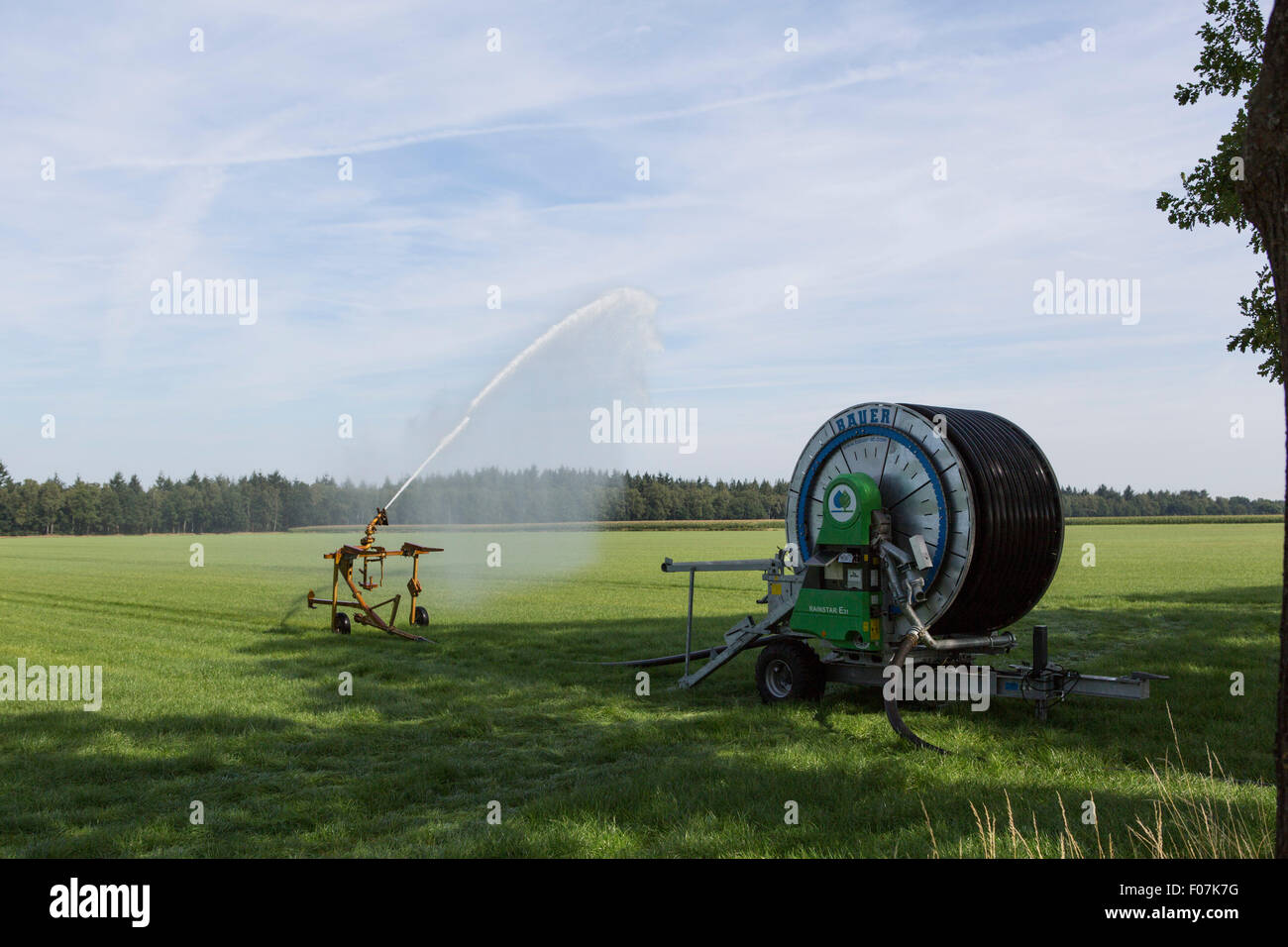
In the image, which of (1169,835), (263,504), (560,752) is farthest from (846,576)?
(263,504)

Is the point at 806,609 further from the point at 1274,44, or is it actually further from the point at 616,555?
the point at 616,555

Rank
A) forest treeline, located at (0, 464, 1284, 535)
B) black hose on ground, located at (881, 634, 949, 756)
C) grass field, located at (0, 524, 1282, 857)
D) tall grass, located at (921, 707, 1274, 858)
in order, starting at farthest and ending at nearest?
forest treeline, located at (0, 464, 1284, 535), black hose on ground, located at (881, 634, 949, 756), grass field, located at (0, 524, 1282, 857), tall grass, located at (921, 707, 1274, 858)

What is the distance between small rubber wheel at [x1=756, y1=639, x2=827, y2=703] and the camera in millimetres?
12383

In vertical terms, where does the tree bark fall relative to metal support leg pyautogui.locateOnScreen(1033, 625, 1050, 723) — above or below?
above

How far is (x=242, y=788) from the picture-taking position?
29.2 feet

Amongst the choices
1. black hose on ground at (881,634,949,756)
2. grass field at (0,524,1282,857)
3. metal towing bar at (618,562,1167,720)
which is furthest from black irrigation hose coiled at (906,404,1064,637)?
grass field at (0,524,1282,857)

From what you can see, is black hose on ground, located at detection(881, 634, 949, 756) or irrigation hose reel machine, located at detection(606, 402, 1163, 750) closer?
black hose on ground, located at detection(881, 634, 949, 756)

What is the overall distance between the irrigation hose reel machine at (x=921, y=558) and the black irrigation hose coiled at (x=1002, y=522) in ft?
0.06

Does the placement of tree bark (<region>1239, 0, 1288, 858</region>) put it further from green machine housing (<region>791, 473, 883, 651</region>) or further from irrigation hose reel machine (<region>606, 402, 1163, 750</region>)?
green machine housing (<region>791, 473, 883, 651</region>)

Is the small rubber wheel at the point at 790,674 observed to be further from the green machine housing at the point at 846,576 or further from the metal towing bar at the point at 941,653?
the green machine housing at the point at 846,576

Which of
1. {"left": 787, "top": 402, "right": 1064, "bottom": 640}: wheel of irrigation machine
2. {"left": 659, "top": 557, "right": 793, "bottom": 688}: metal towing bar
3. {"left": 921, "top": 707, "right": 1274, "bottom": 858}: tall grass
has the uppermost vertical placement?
{"left": 787, "top": 402, "right": 1064, "bottom": 640}: wheel of irrigation machine

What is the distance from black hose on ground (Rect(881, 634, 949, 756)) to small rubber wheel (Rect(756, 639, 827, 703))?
1.35 meters

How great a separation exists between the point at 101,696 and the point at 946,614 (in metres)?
11.4
